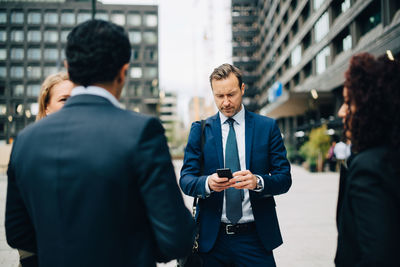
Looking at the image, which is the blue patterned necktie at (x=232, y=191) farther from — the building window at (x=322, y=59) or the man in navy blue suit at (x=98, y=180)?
the building window at (x=322, y=59)

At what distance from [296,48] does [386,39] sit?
23601 mm

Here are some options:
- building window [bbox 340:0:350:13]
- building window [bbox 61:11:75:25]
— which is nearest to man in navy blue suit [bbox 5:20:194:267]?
building window [bbox 340:0:350:13]

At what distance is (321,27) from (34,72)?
5709 cm

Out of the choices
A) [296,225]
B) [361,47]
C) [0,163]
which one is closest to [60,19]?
[0,163]

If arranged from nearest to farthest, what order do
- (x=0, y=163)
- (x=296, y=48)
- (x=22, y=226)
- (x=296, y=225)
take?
(x=22, y=226), (x=296, y=225), (x=0, y=163), (x=296, y=48)

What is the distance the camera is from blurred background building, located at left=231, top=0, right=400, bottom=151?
62.2 ft

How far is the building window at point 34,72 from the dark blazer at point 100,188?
236 ft

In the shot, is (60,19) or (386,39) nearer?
(386,39)

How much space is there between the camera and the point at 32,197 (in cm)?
133

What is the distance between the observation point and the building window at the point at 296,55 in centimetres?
3733

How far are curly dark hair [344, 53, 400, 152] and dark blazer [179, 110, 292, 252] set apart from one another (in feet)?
2.83

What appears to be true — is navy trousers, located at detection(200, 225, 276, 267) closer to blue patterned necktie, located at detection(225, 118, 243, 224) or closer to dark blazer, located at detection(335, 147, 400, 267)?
blue patterned necktie, located at detection(225, 118, 243, 224)

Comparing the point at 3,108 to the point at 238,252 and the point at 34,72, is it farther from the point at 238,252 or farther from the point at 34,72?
the point at 238,252

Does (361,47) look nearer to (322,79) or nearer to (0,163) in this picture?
(322,79)
